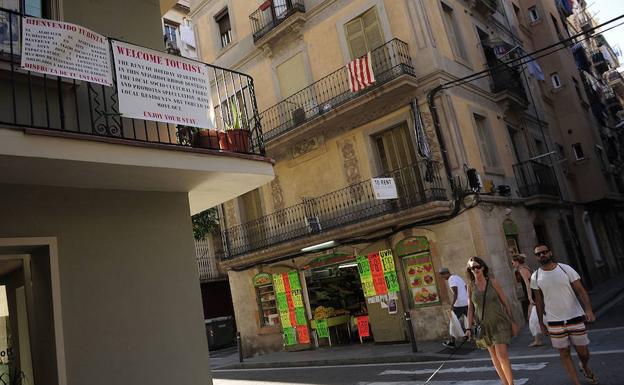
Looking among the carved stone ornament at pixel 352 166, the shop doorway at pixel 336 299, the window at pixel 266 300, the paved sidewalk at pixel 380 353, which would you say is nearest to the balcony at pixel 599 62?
the paved sidewalk at pixel 380 353

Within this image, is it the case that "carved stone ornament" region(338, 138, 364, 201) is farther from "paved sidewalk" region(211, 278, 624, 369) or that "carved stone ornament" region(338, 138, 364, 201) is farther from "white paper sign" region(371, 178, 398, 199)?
"paved sidewalk" region(211, 278, 624, 369)

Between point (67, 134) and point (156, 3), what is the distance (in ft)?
10.1

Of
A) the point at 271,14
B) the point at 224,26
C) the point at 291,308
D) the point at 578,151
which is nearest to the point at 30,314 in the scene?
the point at 291,308

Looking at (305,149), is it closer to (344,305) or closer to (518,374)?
(344,305)

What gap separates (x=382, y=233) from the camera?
542 inches

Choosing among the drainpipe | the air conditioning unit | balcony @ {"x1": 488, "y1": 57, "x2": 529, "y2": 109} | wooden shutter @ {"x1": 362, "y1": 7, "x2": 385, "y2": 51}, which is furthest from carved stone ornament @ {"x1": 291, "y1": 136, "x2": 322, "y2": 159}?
balcony @ {"x1": 488, "y1": 57, "x2": 529, "y2": 109}

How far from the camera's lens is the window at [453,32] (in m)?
14.7

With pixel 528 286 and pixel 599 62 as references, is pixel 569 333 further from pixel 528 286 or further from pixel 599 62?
pixel 599 62

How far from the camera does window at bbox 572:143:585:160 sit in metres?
23.0

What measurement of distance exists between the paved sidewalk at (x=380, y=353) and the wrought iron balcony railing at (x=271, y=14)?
1097cm

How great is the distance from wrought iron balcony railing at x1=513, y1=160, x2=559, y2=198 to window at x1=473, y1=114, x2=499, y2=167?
3.98ft

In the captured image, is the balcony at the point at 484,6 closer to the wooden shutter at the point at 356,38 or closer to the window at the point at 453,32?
the window at the point at 453,32

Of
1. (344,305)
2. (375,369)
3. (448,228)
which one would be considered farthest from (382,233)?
(375,369)

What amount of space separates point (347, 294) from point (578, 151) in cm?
1492
